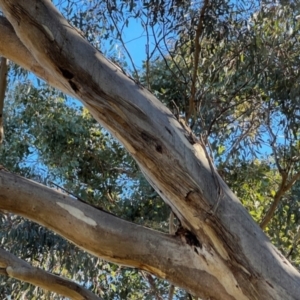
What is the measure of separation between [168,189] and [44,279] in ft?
3.12

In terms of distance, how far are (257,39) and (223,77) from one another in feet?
1.22

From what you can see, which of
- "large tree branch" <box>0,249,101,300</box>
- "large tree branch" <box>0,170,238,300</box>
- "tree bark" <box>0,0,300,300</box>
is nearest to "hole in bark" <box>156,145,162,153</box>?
"tree bark" <box>0,0,300,300</box>

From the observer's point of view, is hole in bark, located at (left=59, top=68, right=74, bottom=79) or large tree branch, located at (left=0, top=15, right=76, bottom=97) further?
large tree branch, located at (left=0, top=15, right=76, bottom=97)

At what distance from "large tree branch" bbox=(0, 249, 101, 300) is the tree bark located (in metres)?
0.62

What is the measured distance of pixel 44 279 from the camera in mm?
2531

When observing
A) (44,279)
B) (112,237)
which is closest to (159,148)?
(112,237)

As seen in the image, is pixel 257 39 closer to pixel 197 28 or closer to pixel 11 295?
pixel 197 28

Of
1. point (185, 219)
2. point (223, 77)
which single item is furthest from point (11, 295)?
point (185, 219)

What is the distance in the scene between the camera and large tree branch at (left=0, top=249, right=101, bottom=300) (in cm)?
250

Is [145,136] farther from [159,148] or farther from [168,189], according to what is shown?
[168,189]

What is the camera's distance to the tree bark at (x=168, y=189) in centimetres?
180

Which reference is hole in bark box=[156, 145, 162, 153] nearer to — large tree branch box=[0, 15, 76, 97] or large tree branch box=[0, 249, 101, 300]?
large tree branch box=[0, 15, 76, 97]

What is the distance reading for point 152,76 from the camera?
4.63 m

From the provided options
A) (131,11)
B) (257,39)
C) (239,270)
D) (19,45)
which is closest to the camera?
(239,270)
